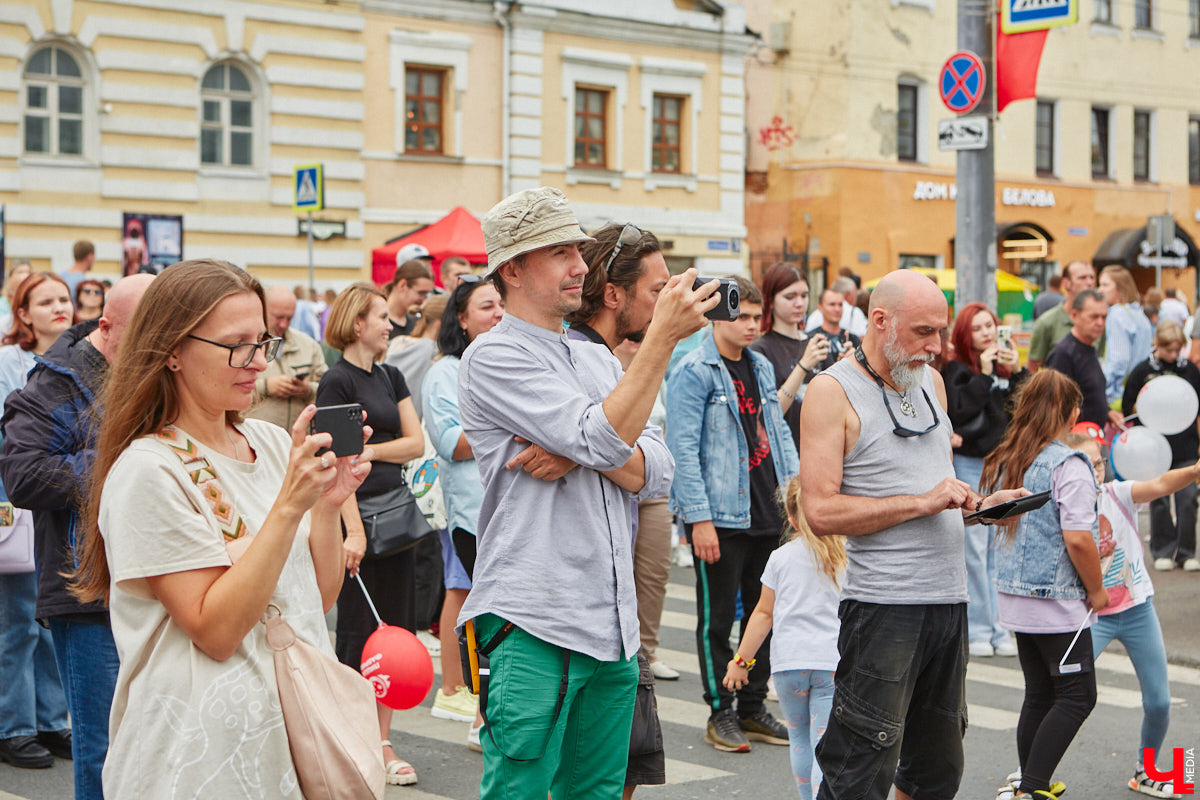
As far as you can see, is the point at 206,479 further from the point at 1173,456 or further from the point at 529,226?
the point at 1173,456

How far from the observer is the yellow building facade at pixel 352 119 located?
23094mm

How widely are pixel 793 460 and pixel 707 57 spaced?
24.7 meters

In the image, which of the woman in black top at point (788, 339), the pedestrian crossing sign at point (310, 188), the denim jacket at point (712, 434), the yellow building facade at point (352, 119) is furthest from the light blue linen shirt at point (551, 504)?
the yellow building facade at point (352, 119)

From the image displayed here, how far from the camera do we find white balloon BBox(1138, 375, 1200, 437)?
9961 mm

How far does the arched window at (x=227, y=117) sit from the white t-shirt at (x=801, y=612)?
20.8m

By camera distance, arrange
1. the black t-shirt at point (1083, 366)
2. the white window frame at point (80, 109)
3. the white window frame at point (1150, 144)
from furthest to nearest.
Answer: the white window frame at point (1150, 144), the white window frame at point (80, 109), the black t-shirt at point (1083, 366)

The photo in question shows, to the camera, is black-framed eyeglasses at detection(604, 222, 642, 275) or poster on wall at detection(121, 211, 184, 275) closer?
black-framed eyeglasses at detection(604, 222, 642, 275)

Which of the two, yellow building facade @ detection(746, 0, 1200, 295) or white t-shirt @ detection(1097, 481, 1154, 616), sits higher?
yellow building facade @ detection(746, 0, 1200, 295)

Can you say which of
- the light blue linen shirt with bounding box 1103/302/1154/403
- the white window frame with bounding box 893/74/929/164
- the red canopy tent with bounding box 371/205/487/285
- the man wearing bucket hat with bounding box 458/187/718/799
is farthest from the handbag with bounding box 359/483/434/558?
the white window frame with bounding box 893/74/929/164

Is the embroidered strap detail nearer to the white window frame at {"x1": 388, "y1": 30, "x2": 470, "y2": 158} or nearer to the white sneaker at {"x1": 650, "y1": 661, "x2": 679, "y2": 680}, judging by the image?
the white sneaker at {"x1": 650, "y1": 661, "x2": 679, "y2": 680}

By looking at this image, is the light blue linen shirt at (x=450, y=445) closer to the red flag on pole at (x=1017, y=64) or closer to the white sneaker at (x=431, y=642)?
the white sneaker at (x=431, y=642)

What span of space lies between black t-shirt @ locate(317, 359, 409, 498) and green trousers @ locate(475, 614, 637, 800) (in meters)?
2.92

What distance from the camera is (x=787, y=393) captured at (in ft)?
25.8

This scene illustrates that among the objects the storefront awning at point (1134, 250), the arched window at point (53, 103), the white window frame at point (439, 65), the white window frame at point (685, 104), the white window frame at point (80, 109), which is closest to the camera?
the white window frame at point (80, 109)
